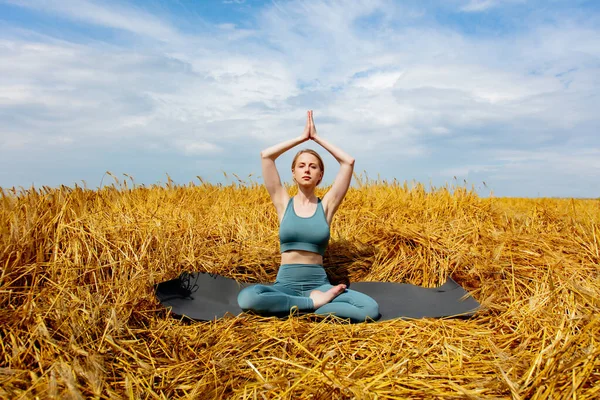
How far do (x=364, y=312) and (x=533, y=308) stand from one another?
986mm

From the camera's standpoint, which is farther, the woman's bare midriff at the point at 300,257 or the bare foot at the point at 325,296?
the woman's bare midriff at the point at 300,257

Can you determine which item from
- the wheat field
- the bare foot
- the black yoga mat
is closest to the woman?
the bare foot

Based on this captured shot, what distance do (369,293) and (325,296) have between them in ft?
2.00

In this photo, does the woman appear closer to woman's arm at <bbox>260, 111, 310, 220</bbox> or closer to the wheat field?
woman's arm at <bbox>260, 111, 310, 220</bbox>

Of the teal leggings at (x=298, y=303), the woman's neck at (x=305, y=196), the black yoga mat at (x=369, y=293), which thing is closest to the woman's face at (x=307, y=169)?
the woman's neck at (x=305, y=196)

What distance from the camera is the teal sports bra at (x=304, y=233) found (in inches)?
129

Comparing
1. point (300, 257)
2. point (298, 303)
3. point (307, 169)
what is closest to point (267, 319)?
point (298, 303)

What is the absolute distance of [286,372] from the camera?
79.7 inches

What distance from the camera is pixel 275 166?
11.2ft

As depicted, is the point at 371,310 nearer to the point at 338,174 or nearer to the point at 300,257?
the point at 300,257

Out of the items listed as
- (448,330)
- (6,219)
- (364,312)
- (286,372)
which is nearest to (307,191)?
(364,312)

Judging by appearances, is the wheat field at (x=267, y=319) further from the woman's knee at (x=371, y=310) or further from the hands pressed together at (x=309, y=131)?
the hands pressed together at (x=309, y=131)

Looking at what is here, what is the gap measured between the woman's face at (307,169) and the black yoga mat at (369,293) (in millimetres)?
942

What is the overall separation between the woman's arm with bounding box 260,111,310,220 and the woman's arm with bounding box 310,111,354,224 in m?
0.10
